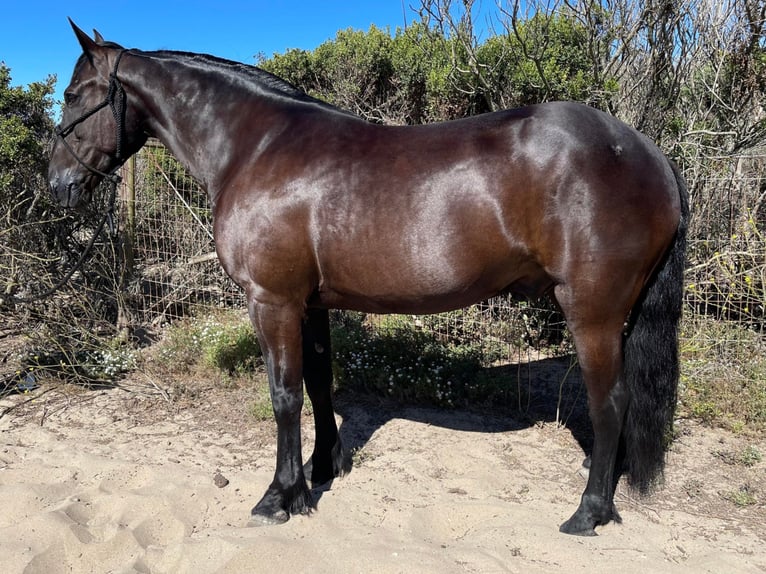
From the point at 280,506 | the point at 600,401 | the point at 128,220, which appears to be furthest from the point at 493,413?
the point at 128,220

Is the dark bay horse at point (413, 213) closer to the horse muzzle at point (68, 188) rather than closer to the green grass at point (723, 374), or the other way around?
the horse muzzle at point (68, 188)

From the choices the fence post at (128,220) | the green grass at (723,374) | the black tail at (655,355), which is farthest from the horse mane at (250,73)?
the fence post at (128,220)

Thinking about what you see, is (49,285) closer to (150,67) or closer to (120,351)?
(120,351)

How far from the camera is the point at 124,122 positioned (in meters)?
2.82

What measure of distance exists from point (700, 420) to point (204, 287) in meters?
4.41

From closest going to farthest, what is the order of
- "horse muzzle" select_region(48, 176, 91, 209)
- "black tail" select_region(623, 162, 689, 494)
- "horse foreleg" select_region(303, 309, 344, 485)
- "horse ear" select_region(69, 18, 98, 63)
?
"black tail" select_region(623, 162, 689, 494), "horse ear" select_region(69, 18, 98, 63), "horse muzzle" select_region(48, 176, 91, 209), "horse foreleg" select_region(303, 309, 344, 485)

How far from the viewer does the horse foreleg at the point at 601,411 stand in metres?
2.42

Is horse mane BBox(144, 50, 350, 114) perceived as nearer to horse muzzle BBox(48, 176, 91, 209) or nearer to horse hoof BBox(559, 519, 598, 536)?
horse muzzle BBox(48, 176, 91, 209)

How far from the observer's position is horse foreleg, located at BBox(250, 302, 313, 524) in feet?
8.44

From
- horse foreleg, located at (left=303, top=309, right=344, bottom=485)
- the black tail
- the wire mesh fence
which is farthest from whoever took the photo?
the wire mesh fence

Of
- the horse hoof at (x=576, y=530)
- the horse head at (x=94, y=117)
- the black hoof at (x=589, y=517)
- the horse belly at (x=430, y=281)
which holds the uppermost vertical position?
the horse head at (x=94, y=117)

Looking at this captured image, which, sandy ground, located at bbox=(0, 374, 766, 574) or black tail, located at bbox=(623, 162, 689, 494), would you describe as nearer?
sandy ground, located at bbox=(0, 374, 766, 574)

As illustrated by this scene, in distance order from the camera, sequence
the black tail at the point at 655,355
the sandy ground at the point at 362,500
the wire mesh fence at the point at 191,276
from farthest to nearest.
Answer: the wire mesh fence at the point at 191,276, the black tail at the point at 655,355, the sandy ground at the point at 362,500

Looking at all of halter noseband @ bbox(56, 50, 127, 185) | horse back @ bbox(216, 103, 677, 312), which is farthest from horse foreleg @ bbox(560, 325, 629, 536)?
halter noseband @ bbox(56, 50, 127, 185)
